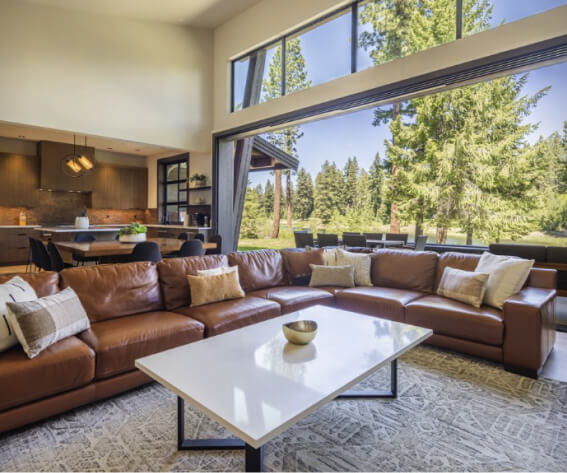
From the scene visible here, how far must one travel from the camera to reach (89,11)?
5.95m

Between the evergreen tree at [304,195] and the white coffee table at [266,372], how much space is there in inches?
330

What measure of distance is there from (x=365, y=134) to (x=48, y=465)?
975 cm

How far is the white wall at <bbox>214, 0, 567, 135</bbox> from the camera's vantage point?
3.47m

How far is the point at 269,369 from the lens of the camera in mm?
1680

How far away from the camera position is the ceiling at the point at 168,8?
571cm

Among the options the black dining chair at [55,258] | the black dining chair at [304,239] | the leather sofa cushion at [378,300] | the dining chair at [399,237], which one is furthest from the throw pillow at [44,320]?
the dining chair at [399,237]

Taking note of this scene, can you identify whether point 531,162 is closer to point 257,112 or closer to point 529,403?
point 257,112

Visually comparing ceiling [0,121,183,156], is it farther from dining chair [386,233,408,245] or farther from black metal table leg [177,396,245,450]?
black metal table leg [177,396,245,450]

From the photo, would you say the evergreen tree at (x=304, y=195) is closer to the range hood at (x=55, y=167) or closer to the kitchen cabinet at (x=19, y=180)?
the range hood at (x=55, y=167)

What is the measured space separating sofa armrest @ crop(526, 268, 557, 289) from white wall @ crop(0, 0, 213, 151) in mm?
6523

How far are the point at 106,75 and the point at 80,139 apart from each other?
7.91ft

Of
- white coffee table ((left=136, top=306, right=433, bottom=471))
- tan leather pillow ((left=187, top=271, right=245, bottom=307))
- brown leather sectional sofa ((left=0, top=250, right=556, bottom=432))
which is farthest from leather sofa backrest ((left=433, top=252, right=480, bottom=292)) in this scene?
tan leather pillow ((left=187, top=271, right=245, bottom=307))

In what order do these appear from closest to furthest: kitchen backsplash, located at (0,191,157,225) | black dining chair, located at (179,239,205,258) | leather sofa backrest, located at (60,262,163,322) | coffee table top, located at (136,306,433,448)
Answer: coffee table top, located at (136,306,433,448)
leather sofa backrest, located at (60,262,163,322)
black dining chair, located at (179,239,205,258)
kitchen backsplash, located at (0,191,157,225)

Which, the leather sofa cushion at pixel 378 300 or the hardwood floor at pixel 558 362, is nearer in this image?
the hardwood floor at pixel 558 362
